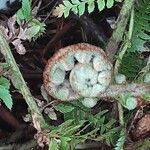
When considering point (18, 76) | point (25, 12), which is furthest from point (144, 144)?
point (25, 12)

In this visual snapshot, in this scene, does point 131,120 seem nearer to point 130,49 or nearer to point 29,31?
point 130,49

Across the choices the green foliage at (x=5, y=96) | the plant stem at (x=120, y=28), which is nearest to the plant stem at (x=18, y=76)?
the green foliage at (x=5, y=96)

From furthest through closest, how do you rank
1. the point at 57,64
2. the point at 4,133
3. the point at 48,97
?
the point at 4,133 < the point at 48,97 < the point at 57,64

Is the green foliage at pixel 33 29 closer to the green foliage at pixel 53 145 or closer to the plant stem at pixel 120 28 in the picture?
the plant stem at pixel 120 28

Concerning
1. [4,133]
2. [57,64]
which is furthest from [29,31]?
[4,133]

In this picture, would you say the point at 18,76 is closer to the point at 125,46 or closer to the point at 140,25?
the point at 125,46

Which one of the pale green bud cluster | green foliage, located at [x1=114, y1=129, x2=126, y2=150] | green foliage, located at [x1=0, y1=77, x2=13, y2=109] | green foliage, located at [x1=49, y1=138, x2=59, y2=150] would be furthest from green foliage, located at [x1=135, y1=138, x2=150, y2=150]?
green foliage, located at [x1=0, y1=77, x2=13, y2=109]
